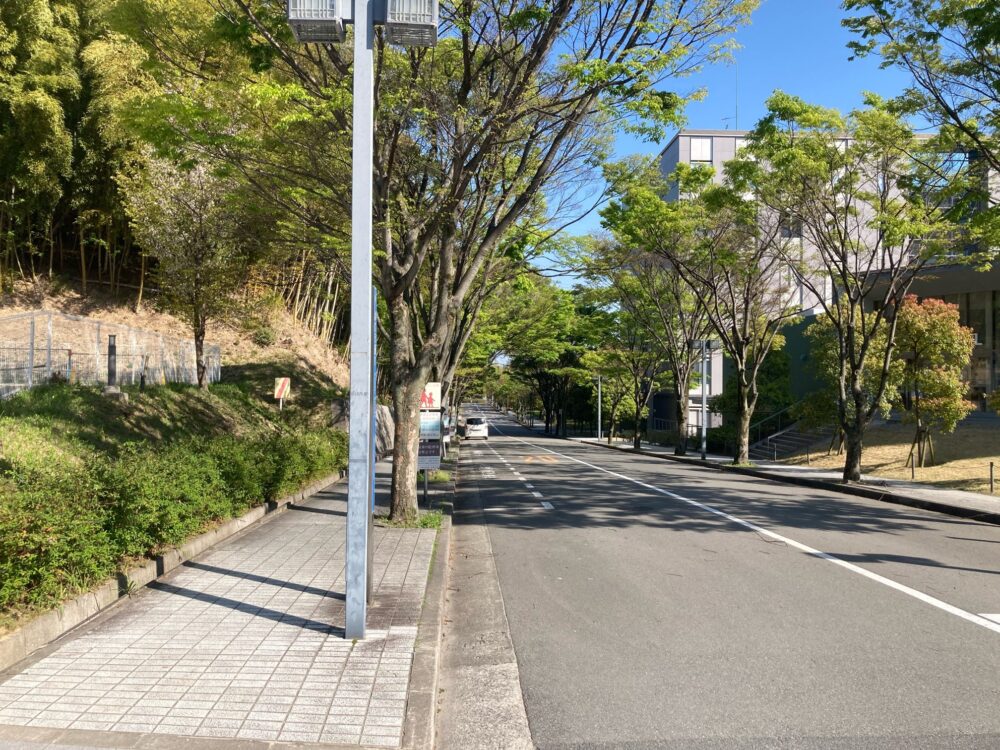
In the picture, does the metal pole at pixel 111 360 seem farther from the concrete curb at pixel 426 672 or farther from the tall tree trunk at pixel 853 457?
the tall tree trunk at pixel 853 457

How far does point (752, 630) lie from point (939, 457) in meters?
23.0

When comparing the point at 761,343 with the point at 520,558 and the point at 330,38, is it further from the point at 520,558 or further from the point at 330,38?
the point at 330,38

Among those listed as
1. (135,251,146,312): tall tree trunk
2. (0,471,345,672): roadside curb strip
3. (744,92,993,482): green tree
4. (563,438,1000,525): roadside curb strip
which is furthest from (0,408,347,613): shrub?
(135,251,146,312): tall tree trunk

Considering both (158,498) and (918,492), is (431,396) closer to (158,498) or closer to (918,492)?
(158,498)

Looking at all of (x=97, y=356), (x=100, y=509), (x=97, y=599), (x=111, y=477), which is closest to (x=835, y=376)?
(x=97, y=356)

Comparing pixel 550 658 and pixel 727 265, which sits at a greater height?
pixel 727 265

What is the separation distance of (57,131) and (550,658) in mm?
21991

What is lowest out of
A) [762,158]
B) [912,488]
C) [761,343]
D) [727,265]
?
[912,488]

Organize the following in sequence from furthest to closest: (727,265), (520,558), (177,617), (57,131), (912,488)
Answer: (727,265) → (57,131) → (912,488) → (520,558) → (177,617)

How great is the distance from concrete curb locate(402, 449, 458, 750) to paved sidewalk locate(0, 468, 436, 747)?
7 cm

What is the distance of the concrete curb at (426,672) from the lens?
3.95 metres

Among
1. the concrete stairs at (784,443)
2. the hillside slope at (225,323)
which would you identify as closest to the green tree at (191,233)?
the hillside slope at (225,323)

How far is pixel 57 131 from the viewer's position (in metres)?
20.8

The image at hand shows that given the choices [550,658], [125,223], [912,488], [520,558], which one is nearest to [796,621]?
[550,658]
